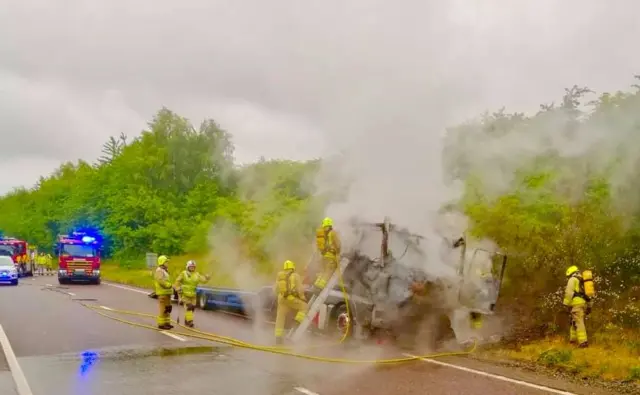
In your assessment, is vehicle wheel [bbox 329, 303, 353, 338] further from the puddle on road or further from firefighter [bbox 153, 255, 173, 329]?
firefighter [bbox 153, 255, 173, 329]

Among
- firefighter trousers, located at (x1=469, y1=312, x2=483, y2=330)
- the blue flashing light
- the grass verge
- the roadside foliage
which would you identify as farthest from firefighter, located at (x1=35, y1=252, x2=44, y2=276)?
the grass verge

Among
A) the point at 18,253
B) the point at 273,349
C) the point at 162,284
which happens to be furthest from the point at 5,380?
the point at 18,253

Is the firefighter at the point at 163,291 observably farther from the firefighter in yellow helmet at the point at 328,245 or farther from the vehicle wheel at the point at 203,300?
the vehicle wheel at the point at 203,300

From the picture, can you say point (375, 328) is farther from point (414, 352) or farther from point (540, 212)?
point (540, 212)

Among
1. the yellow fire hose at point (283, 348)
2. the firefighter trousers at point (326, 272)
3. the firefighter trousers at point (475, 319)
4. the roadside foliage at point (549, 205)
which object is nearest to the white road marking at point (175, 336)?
the yellow fire hose at point (283, 348)

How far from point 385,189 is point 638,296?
6.04 meters

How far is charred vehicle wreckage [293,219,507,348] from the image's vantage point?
1273cm

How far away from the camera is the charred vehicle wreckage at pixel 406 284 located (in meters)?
12.7

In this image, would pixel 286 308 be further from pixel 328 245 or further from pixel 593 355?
pixel 593 355

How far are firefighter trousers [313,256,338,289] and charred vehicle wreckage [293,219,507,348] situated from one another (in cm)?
18

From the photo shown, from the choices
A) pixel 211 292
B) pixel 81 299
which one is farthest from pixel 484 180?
pixel 81 299

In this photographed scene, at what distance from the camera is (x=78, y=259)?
111 ft

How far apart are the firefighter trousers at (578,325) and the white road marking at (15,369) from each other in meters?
9.60

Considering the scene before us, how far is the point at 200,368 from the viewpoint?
33.3 feet
